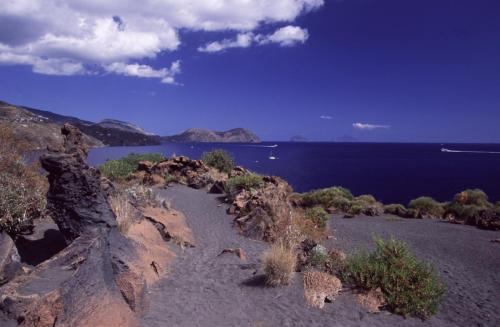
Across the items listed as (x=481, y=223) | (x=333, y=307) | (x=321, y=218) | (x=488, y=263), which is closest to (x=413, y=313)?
(x=333, y=307)

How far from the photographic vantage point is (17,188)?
8.66 meters

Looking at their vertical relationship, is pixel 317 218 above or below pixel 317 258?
below

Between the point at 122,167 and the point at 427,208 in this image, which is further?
the point at 122,167

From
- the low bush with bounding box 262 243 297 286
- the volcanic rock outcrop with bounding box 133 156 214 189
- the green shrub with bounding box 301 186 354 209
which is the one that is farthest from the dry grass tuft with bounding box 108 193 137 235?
the green shrub with bounding box 301 186 354 209

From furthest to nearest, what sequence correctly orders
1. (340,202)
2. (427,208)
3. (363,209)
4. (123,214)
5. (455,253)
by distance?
(427,208)
(340,202)
(363,209)
(455,253)
(123,214)

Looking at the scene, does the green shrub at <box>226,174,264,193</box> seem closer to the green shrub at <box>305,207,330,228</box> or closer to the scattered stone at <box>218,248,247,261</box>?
the green shrub at <box>305,207,330,228</box>

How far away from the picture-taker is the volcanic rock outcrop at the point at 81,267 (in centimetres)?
506

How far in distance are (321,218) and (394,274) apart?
8.17 meters

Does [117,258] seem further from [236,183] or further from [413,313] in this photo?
[236,183]

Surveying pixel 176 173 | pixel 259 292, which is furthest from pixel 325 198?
pixel 259 292

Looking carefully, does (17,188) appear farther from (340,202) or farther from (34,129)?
(340,202)

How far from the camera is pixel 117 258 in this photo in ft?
20.0

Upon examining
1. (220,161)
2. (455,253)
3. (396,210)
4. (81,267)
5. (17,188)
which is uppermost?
(17,188)

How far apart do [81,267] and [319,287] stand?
409 centimetres
